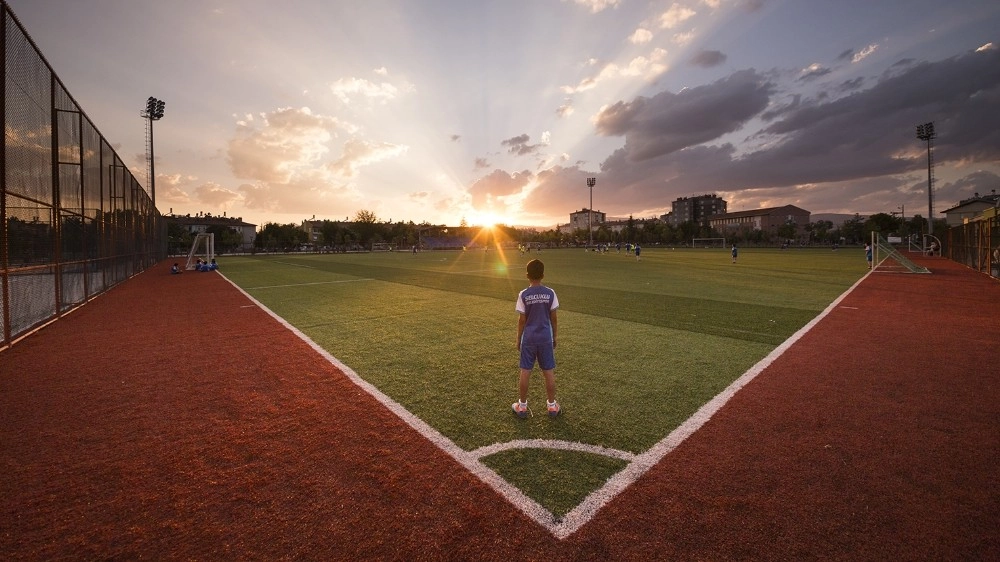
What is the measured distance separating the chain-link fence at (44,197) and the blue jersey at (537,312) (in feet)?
32.7

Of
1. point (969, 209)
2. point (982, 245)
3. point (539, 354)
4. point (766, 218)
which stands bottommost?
point (539, 354)

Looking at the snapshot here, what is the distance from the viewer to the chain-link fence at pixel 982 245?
19.7 meters

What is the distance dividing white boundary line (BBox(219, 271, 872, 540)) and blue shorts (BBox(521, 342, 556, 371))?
83cm

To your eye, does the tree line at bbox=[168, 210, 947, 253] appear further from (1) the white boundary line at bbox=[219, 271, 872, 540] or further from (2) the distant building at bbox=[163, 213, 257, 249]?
(1) the white boundary line at bbox=[219, 271, 872, 540]

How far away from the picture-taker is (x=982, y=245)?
2219 cm

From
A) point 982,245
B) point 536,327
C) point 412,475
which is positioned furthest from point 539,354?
point 982,245

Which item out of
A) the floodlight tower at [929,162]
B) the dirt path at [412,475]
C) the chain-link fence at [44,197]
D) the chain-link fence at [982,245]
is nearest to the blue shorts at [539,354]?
the dirt path at [412,475]

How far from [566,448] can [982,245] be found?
3056 cm

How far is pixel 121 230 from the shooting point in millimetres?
21109

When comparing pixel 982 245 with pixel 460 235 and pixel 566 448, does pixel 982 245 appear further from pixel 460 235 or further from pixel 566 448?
pixel 460 235

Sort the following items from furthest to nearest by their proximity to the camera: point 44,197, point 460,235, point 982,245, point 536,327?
point 460,235 < point 982,245 < point 44,197 < point 536,327

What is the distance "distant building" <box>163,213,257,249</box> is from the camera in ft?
395

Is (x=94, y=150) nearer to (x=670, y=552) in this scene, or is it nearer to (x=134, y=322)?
(x=134, y=322)

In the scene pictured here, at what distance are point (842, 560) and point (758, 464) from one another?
3.83ft
